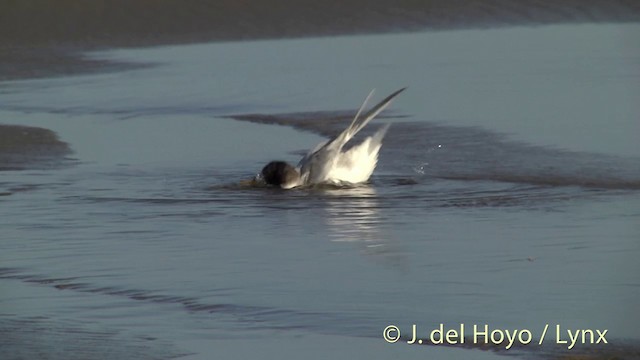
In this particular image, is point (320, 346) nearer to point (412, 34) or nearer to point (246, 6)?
point (412, 34)

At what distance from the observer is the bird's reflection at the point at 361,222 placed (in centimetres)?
838

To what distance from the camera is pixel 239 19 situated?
2058 centimetres

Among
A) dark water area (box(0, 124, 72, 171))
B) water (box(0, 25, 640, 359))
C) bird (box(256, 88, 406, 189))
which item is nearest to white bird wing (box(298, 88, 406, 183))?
bird (box(256, 88, 406, 189))

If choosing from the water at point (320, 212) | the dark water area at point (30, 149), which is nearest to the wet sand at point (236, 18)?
the water at point (320, 212)

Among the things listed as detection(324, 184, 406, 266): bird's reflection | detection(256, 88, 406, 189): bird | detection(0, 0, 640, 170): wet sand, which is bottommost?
detection(324, 184, 406, 266): bird's reflection

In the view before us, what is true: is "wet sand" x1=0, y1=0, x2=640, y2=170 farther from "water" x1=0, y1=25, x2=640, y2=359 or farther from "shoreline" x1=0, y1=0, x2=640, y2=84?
"water" x1=0, y1=25, x2=640, y2=359

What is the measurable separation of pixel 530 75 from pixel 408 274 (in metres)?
7.74

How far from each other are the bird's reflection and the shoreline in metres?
9.29

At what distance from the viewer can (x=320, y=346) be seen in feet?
21.6

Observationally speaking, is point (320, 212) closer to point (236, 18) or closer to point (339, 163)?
point (339, 163)

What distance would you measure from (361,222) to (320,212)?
1.60 ft

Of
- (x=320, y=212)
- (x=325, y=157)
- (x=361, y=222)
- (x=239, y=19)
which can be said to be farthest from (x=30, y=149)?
(x=239, y=19)

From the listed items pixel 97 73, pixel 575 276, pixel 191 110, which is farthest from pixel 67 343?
pixel 97 73

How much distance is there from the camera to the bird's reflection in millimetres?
8383
